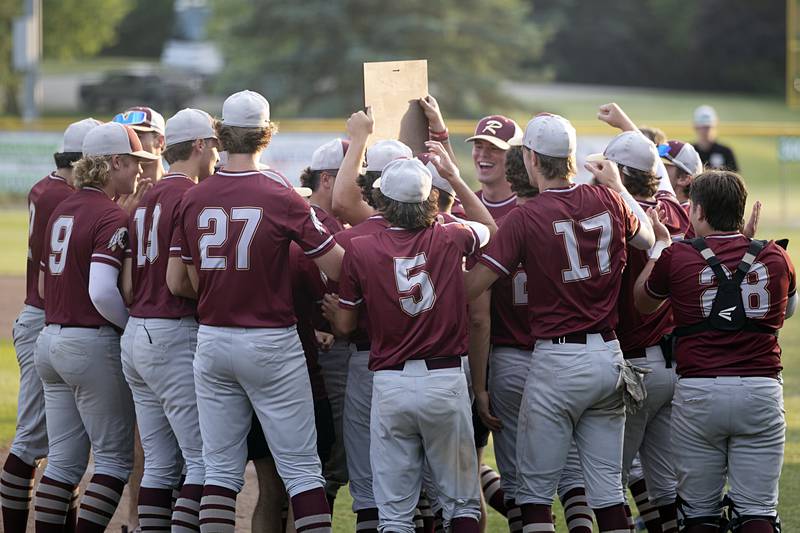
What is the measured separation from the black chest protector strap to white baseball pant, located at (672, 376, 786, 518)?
0.23 m

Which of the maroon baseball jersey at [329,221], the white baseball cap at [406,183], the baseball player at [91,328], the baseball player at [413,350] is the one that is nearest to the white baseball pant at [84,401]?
the baseball player at [91,328]

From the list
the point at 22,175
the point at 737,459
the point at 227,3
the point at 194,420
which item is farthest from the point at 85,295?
the point at 227,3

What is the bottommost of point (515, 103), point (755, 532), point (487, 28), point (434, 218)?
point (755, 532)

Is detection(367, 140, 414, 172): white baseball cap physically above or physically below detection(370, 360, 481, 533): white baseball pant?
above

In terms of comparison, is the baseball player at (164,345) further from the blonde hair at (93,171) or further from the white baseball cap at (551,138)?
the white baseball cap at (551,138)

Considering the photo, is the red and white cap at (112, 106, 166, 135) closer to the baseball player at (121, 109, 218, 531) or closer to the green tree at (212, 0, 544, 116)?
the baseball player at (121, 109, 218, 531)

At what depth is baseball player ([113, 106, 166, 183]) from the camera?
6250 millimetres

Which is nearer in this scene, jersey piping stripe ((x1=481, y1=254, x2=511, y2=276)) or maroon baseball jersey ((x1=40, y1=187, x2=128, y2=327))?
jersey piping stripe ((x1=481, y1=254, x2=511, y2=276))

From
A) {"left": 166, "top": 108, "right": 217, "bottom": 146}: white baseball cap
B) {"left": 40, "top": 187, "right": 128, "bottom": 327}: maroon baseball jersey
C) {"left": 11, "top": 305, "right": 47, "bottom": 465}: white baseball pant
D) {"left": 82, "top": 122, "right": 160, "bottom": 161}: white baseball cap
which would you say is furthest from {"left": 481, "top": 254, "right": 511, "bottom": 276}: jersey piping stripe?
{"left": 11, "top": 305, "right": 47, "bottom": 465}: white baseball pant

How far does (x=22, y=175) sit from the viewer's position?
1005 inches

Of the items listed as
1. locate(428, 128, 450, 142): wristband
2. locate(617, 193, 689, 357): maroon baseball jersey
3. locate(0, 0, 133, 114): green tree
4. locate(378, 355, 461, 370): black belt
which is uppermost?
locate(0, 0, 133, 114): green tree

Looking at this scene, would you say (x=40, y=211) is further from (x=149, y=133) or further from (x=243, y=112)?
(x=243, y=112)

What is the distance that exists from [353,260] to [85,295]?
1.43 m

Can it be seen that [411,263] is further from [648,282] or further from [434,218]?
[648,282]
